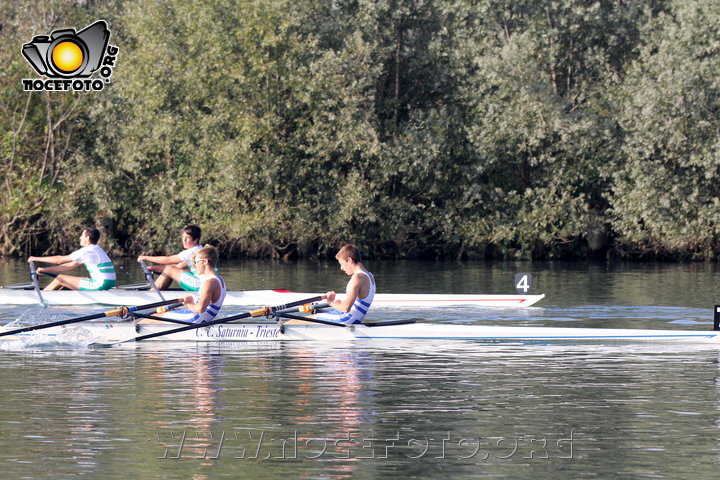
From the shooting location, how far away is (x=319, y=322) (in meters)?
16.1

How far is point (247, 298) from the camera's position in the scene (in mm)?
22125

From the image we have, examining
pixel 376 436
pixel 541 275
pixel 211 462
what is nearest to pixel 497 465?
pixel 376 436

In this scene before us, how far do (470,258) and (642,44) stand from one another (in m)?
9.26

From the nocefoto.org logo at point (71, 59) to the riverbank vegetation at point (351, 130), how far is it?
436 millimetres

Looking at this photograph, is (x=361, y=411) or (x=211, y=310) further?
(x=211, y=310)

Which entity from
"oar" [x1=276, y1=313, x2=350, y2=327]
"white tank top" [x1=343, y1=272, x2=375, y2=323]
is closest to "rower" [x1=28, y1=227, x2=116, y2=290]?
"oar" [x1=276, y1=313, x2=350, y2=327]

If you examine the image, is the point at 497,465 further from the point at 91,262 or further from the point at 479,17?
the point at 479,17

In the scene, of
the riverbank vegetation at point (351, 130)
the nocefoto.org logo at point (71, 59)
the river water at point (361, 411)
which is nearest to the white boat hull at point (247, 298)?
the river water at point (361, 411)

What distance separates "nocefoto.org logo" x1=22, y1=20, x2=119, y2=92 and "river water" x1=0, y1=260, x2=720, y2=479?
1032 inches

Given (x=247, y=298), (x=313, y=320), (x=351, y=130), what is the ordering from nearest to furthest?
(x=313, y=320) → (x=247, y=298) → (x=351, y=130)

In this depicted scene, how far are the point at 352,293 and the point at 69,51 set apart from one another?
30343mm

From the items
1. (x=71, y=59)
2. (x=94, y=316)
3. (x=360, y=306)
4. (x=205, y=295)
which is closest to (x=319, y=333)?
(x=360, y=306)

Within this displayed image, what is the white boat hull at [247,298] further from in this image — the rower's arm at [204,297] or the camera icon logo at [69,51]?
the camera icon logo at [69,51]

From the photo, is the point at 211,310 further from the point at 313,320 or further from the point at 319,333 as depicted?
the point at 319,333
